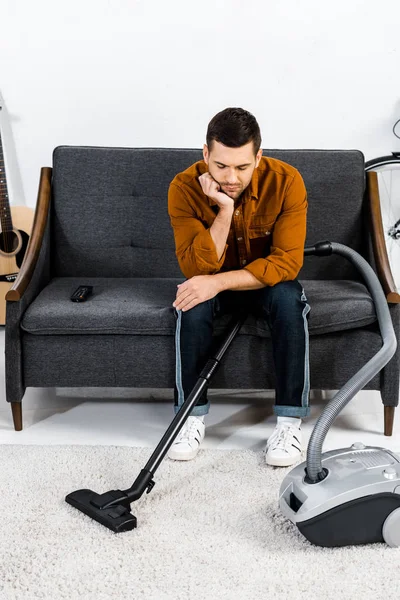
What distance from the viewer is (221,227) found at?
237 centimetres

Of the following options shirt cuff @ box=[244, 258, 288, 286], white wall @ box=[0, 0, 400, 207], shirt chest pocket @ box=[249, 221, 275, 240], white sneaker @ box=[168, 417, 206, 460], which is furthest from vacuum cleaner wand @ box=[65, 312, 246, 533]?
white wall @ box=[0, 0, 400, 207]

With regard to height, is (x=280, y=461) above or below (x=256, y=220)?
below

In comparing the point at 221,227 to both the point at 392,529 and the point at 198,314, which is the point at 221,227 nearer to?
the point at 198,314

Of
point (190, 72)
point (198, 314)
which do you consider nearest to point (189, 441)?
point (198, 314)

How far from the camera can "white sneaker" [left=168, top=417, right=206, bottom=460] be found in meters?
2.34

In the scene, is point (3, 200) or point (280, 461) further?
point (3, 200)

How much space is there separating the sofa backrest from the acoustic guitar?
2.33 feet

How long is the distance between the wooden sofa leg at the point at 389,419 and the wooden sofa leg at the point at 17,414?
1.16 m

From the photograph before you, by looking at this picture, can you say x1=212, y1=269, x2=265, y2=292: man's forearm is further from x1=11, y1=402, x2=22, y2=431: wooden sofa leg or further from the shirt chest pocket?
x1=11, y1=402, x2=22, y2=431: wooden sofa leg

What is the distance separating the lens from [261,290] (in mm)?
2502

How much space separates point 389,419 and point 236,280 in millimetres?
670

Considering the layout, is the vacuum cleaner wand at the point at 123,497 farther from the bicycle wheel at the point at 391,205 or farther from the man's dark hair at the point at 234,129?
the bicycle wheel at the point at 391,205

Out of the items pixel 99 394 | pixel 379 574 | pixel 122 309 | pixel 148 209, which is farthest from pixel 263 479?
pixel 148 209

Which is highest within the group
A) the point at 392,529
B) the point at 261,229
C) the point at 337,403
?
the point at 261,229
